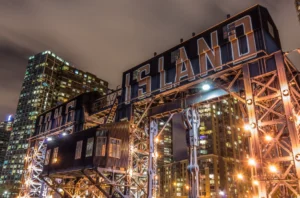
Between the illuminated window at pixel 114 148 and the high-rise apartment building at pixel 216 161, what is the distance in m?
89.2

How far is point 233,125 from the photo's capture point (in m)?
135

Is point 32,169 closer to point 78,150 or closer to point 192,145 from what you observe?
point 78,150

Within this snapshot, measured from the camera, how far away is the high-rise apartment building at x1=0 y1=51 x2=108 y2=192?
139 meters

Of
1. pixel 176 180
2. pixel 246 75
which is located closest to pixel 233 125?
pixel 176 180

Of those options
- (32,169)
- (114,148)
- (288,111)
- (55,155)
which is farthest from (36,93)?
(288,111)

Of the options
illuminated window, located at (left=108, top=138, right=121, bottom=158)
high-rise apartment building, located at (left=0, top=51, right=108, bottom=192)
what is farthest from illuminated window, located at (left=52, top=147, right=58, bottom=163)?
high-rise apartment building, located at (left=0, top=51, right=108, bottom=192)

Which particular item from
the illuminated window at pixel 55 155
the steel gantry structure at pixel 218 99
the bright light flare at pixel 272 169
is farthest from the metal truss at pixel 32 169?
the bright light flare at pixel 272 169

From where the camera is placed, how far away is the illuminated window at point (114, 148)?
22831mm

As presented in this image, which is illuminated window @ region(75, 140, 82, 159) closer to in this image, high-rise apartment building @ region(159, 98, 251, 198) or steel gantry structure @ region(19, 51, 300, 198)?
steel gantry structure @ region(19, 51, 300, 198)

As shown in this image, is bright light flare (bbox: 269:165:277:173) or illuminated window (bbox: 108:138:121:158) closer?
bright light flare (bbox: 269:165:277:173)

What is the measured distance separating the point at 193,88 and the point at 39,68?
512 ft

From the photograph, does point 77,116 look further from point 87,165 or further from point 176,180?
point 176,180

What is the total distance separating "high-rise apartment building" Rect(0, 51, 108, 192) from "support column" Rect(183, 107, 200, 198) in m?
134

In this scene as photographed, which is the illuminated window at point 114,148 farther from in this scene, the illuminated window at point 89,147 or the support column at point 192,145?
the support column at point 192,145
